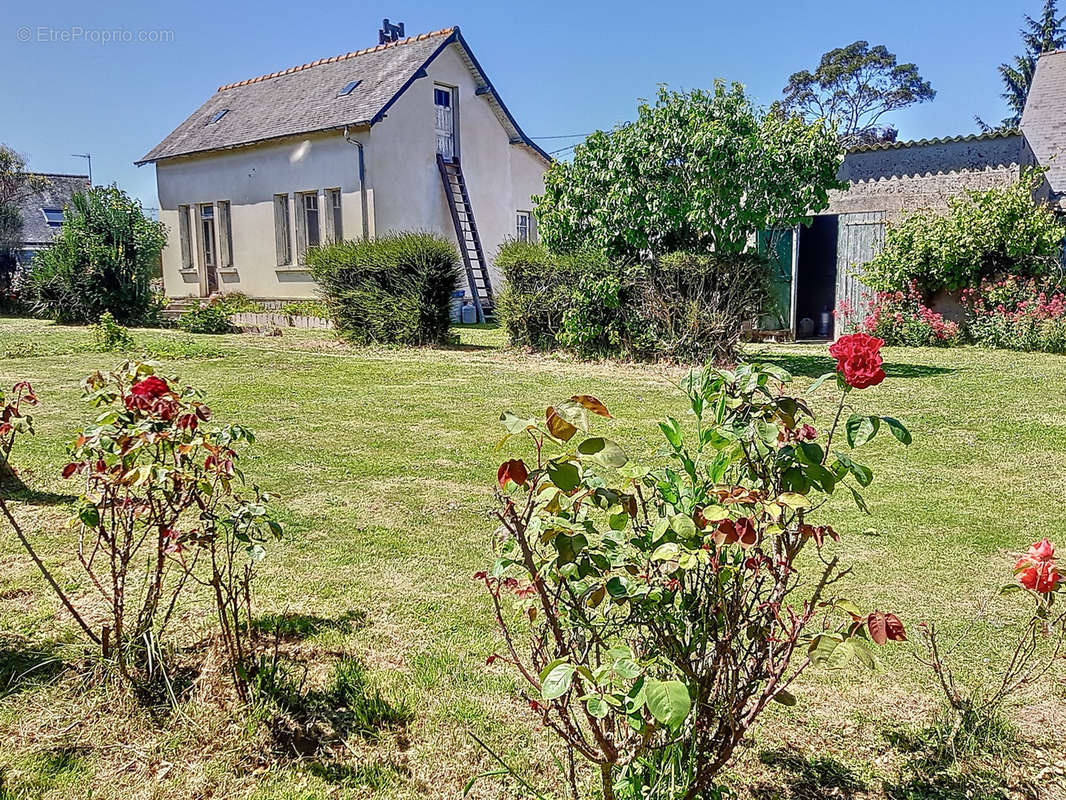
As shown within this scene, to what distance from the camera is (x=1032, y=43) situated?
41.7m

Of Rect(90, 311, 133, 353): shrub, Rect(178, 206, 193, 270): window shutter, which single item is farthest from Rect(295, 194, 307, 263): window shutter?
Rect(90, 311, 133, 353): shrub

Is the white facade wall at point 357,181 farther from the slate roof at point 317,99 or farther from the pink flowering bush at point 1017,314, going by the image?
the pink flowering bush at point 1017,314

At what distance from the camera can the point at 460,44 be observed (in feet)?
62.7

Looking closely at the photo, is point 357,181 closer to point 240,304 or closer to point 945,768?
→ point 240,304

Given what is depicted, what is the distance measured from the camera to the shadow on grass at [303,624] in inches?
119

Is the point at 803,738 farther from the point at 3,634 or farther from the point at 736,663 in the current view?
the point at 3,634

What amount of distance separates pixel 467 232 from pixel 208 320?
21.6ft

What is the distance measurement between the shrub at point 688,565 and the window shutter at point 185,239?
75.3ft

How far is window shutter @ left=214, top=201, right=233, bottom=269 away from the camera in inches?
834

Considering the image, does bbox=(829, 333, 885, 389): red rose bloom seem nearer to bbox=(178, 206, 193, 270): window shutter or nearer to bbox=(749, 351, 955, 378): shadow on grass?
bbox=(749, 351, 955, 378): shadow on grass

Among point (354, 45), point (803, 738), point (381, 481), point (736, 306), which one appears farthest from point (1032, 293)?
point (354, 45)

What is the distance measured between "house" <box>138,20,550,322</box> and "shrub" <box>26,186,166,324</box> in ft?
9.87

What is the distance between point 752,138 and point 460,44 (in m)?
11.9

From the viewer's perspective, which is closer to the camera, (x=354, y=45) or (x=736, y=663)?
(x=736, y=663)
